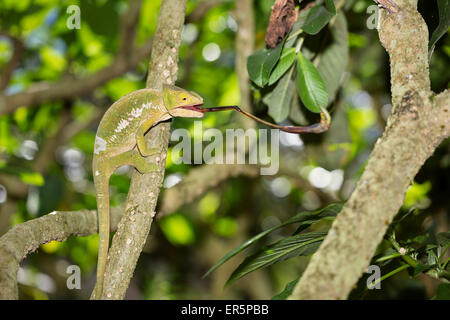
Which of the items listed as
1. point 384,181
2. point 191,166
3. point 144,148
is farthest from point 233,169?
point 384,181

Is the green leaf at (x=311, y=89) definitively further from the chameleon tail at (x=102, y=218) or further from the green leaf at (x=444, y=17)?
the chameleon tail at (x=102, y=218)

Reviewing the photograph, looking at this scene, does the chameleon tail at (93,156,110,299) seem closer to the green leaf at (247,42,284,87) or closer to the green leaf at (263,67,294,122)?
the green leaf at (247,42,284,87)

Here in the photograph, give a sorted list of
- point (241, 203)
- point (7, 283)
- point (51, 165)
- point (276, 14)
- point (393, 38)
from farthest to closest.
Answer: point (241, 203)
point (51, 165)
point (276, 14)
point (393, 38)
point (7, 283)

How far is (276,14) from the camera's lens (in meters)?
1.17

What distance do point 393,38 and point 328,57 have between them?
672 millimetres

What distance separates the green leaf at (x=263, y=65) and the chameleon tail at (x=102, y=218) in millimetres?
459

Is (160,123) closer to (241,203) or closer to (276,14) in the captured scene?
(276,14)

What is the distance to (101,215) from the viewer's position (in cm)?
103

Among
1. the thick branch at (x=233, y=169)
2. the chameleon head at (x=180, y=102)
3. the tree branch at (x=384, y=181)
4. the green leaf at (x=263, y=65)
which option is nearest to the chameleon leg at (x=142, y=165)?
the chameleon head at (x=180, y=102)

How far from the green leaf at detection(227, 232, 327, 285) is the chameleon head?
1.35ft

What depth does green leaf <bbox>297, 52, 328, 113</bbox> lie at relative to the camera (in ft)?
3.84

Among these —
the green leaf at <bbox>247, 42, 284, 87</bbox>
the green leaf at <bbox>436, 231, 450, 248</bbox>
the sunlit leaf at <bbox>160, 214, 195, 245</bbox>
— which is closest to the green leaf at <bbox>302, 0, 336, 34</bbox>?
the green leaf at <bbox>247, 42, 284, 87</bbox>
